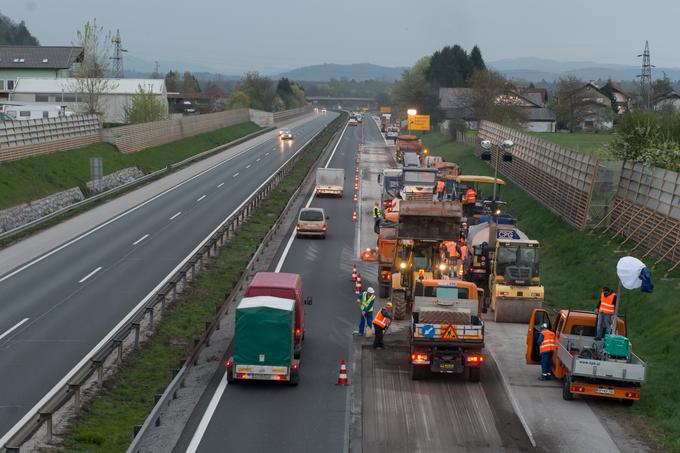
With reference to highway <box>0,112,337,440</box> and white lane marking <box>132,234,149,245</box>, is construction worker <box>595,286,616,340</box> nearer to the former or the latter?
highway <box>0,112,337,440</box>

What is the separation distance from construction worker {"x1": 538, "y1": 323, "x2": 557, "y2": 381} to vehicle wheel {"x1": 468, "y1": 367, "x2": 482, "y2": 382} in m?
1.75

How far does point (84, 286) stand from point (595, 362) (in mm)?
19877

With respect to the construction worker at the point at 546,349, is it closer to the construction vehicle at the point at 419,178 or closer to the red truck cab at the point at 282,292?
the red truck cab at the point at 282,292

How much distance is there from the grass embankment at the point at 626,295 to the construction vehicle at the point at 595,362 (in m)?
0.94

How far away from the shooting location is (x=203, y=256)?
39875 mm

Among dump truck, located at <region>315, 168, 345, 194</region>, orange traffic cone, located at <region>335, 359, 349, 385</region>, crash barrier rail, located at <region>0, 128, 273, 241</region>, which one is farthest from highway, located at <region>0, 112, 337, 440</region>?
orange traffic cone, located at <region>335, 359, 349, 385</region>

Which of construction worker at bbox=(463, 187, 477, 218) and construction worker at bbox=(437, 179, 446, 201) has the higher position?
construction worker at bbox=(437, 179, 446, 201)

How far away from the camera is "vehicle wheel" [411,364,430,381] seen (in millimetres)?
23047

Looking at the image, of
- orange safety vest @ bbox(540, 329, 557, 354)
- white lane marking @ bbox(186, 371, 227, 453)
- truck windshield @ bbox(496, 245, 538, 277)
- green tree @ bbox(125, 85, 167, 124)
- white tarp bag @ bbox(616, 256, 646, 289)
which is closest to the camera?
white lane marking @ bbox(186, 371, 227, 453)

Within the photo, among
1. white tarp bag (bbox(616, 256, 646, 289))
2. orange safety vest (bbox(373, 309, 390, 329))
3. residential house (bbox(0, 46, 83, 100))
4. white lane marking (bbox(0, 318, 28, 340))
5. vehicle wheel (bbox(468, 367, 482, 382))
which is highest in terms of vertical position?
A: residential house (bbox(0, 46, 83, 100))

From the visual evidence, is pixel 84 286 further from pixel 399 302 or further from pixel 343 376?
pixel 343 376

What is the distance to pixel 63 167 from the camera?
204ft

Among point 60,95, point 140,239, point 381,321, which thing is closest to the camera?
point 381,321

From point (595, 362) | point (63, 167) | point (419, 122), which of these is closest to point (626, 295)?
point (595, 362)
